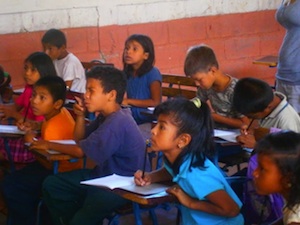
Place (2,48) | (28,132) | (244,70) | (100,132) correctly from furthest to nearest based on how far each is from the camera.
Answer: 1. (244,70)
2. (2,48)
3. (28,132)
4. (100,132)

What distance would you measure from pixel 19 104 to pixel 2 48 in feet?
3.06

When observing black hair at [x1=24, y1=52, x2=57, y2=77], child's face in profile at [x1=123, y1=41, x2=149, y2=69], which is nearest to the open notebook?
black hair at [x1=24, y1=52, x2=57, y2=77]

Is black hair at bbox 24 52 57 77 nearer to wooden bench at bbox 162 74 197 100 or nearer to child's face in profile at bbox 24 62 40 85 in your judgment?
child's face in profile at bbox 24 62 40 85

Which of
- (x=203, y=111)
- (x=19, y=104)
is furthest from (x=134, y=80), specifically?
(x=203, y=111)

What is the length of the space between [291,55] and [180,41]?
184cm

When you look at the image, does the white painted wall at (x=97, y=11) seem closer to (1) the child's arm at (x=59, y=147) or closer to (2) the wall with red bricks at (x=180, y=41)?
(2) the wall with red bricks at (x=180, y=41)

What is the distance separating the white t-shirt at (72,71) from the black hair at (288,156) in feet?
9.04

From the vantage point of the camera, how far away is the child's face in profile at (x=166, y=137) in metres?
2.40

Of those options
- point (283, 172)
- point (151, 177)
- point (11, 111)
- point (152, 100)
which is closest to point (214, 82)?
point (152, 100)

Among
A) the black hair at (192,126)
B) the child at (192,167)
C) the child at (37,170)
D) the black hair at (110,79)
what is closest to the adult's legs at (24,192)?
the child at (37,170)

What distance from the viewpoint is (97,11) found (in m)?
5.13

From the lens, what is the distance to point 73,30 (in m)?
5.02

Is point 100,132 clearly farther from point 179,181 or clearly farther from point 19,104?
point 19,104

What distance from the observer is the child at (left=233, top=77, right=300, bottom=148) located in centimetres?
293
